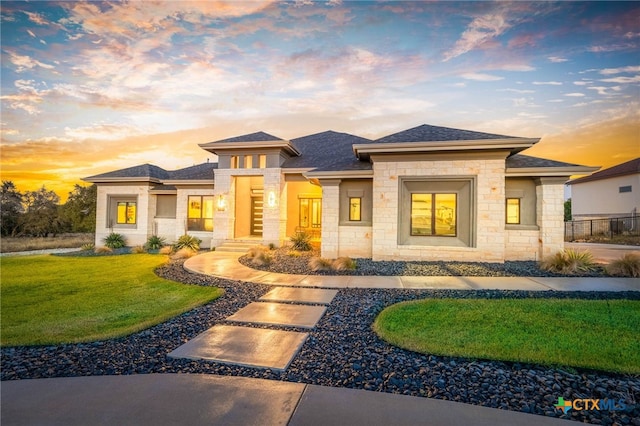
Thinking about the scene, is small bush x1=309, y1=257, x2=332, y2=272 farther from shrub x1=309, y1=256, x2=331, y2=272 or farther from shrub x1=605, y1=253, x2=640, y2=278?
shrub x1=605, y1=253, x2=640, y2=278

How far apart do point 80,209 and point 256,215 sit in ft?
61.3

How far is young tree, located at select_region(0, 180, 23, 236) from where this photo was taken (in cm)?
2300

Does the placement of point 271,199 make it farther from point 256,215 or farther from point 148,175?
point 148,175

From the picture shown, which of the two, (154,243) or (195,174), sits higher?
(195,174)

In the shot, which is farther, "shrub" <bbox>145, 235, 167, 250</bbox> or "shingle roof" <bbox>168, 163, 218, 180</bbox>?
"shingle roof" <bbox>168, 163, 218, 180</bbox>

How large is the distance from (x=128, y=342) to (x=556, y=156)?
19.7m

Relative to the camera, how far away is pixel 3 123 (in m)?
8.08

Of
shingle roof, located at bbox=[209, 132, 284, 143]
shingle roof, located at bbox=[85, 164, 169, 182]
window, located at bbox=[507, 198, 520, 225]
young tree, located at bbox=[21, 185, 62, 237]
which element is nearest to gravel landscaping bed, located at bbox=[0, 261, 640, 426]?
window, located at bbox=[507, 198, 520, 225]

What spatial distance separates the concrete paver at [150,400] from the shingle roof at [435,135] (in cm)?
985

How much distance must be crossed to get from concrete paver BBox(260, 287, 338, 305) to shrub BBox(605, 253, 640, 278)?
8.55 metres

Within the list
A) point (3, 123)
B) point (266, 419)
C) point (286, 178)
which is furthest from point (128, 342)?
point (286, 178)

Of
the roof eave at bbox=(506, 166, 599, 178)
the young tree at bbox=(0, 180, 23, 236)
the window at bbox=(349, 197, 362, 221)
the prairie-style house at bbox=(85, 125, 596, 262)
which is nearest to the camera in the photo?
the roof eave at bbox=(506, 166, 599, 178)

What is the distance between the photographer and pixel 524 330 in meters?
4.30

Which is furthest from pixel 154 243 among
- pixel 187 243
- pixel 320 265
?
pixel 320 265
